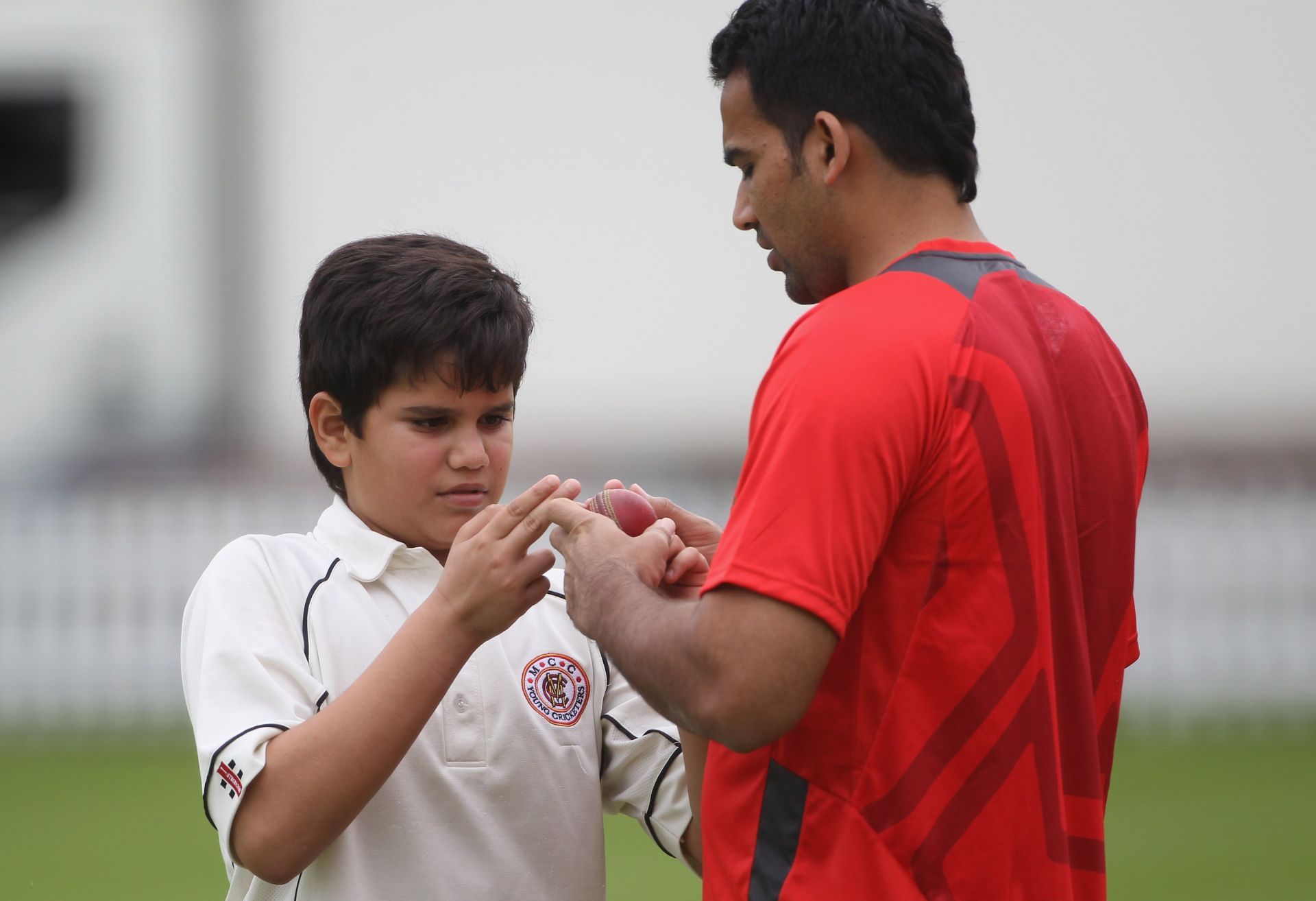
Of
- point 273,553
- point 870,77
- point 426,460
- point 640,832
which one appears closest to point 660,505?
point 426,460

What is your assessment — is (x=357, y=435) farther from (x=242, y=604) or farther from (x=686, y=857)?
(x=686, y=857)

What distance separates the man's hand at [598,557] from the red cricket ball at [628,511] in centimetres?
12

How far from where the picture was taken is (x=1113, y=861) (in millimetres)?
5629

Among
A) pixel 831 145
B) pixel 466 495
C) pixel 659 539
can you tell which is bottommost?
pixel 466 495

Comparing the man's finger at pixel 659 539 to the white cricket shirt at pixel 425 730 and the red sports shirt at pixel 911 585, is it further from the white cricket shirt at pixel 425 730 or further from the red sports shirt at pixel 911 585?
the white cricket shirt at pixel 425 730

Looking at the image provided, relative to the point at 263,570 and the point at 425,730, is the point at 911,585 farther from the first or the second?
the point at 263,570

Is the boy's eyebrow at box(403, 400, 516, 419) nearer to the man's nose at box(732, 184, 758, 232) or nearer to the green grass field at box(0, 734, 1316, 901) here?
the man's nose at box(732, 184, 758, 232)

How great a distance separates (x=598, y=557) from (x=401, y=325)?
0.61 metres

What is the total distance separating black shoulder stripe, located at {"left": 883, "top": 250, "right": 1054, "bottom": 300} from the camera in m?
1.68

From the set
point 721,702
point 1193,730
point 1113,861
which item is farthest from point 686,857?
point 1193,730

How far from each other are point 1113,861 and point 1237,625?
3609 mm

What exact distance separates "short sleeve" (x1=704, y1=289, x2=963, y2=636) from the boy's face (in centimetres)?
69

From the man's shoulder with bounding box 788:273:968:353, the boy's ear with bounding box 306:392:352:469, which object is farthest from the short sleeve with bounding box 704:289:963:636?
the boy's ear with bounding box 306:392:352:469

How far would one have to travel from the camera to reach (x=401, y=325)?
2.16 meters
